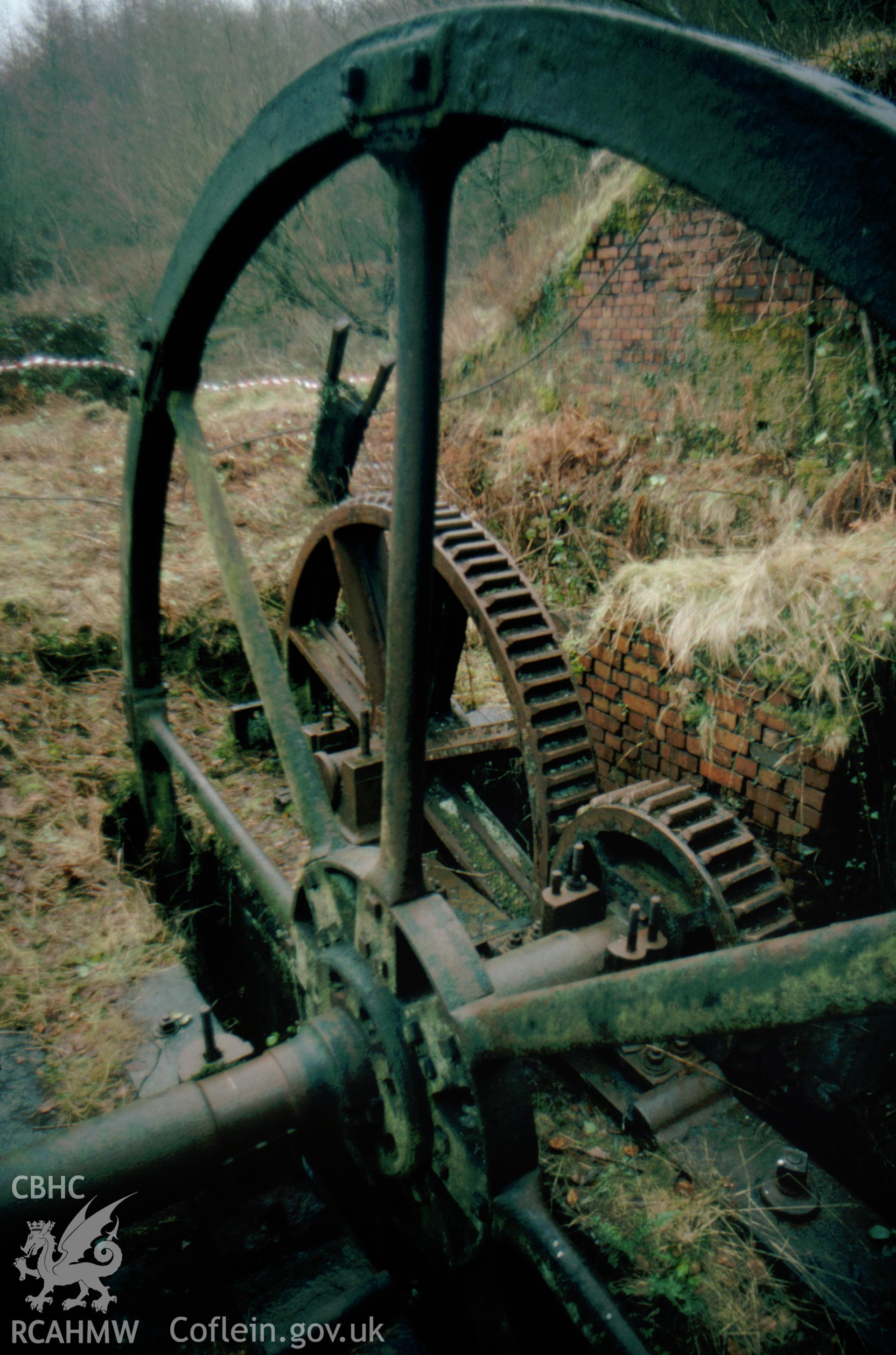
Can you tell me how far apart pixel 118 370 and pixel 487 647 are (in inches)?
387

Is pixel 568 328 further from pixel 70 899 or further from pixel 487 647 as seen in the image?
pixel 70 899

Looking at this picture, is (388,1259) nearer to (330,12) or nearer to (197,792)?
(197,792)

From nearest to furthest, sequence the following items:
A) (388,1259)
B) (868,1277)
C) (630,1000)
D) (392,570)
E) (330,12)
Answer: (630,1000), (392,570), (868,1277), (388,1259), (330,12)

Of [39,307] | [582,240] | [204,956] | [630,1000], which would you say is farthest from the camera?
[39,307]

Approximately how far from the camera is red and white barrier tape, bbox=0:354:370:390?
11406 millimetres

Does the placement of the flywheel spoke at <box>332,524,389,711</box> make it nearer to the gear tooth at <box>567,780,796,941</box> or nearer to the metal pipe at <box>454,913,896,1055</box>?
the gear tooth at <box>567,780,796,941</box>

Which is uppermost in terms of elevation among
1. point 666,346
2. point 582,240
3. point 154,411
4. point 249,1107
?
point 582,240

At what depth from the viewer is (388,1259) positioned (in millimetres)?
2348

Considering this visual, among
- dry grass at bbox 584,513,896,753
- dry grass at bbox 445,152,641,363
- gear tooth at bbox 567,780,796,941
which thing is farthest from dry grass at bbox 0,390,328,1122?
dry grass at bbox 445,152,641,363

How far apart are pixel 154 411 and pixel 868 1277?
3021mm

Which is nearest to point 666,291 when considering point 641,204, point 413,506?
point 641,204

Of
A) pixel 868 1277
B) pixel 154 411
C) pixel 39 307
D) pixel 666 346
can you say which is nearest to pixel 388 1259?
pixel 868 1277

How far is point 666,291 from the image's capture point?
7.40 metres

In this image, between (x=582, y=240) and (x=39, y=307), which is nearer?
(x=582, y=240)
